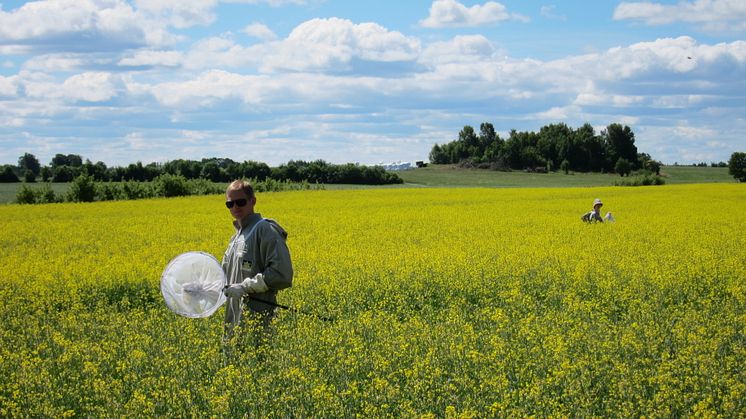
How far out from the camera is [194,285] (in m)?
6.94

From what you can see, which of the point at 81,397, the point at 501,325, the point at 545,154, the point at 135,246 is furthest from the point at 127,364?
the point at 545,154

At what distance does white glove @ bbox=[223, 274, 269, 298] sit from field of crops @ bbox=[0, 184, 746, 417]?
1.73 feet

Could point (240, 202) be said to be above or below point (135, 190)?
above

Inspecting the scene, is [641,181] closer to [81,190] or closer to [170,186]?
[170,186]

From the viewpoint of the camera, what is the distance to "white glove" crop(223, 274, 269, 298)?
671cm

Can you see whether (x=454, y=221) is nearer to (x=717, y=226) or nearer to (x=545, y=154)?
(x=717, y=226)

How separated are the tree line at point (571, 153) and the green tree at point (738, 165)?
11966 millimetres

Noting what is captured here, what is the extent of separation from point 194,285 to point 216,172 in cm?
6377

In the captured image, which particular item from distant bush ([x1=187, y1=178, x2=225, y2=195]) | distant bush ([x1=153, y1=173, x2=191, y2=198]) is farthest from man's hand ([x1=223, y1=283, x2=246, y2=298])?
distant bush ([x1=187, y1=178, x2=225, y2=195])

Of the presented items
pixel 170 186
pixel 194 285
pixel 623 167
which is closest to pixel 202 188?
pixel 170 186

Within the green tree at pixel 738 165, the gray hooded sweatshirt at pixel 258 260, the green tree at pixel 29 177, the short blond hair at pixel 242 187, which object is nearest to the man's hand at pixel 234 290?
the gray hooded sweatshirt at pixel 258 260

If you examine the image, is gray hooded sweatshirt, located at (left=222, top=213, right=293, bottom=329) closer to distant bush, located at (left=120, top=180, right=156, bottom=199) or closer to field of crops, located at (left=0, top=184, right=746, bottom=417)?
field of crops, located at (left=0, top=184, right=746, bottom=417)

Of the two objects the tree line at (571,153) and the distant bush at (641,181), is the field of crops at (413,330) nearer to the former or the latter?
the distant bush at (641,181)

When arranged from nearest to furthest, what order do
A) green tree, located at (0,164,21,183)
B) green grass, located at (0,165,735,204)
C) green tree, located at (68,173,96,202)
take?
green tree, located at (68,173,96,202), green tree, located at (0,164,21,183), green grass, located at (0,165,735,204)
